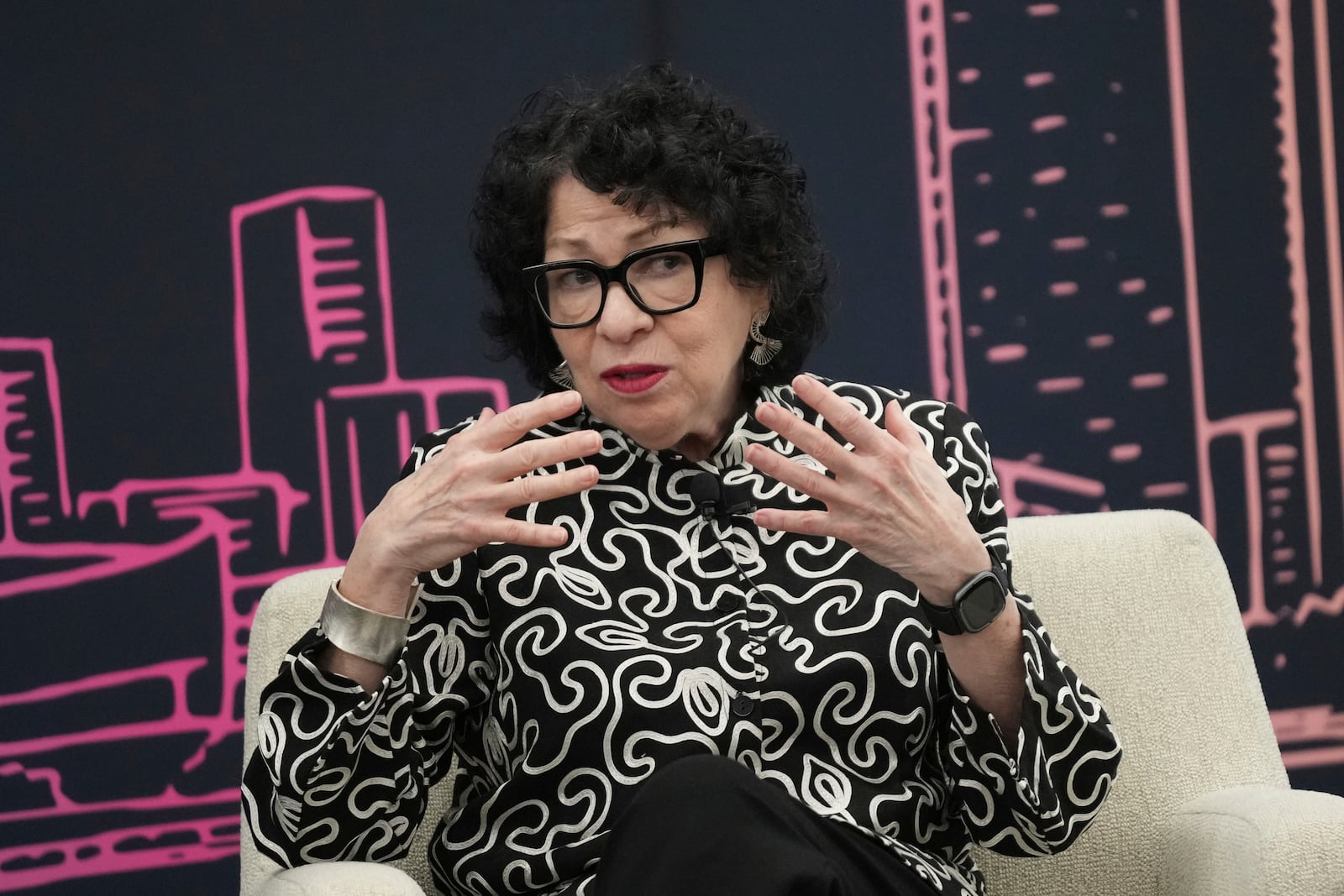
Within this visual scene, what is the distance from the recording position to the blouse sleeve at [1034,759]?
4.57 ft

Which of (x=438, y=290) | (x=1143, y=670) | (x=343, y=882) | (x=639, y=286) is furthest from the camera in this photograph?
(x=438, y=290)

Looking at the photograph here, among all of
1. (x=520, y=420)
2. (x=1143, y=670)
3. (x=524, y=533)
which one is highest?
(x=520, y=420)

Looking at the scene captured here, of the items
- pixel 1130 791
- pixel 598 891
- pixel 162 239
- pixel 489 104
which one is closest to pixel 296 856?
pixel 598 891

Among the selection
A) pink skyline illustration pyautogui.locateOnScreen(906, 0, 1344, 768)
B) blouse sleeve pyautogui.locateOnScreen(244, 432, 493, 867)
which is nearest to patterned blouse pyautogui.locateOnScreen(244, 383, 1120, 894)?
blouse sleeve pyautogui.locateOnScreen(244, 432, 493, 867)

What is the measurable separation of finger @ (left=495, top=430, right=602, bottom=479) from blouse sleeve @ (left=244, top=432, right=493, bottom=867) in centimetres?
20

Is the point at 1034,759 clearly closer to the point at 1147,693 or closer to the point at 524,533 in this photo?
the point at 1147,693

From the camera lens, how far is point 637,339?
1485 mm

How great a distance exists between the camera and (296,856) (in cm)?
142

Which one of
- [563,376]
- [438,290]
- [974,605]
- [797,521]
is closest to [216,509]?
[438,290]

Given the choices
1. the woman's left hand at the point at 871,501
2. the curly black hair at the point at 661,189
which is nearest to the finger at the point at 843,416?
the woman's left hand at the point at 871,501

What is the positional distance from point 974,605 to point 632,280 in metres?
0.48

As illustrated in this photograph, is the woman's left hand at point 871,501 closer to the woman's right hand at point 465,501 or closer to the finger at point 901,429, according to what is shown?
the finger at point 901,429

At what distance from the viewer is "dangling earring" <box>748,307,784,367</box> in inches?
64.4

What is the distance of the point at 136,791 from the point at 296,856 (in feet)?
3.64
